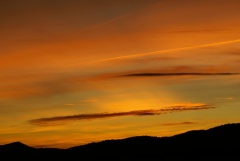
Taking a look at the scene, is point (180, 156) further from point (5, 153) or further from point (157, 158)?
point (5, 153)

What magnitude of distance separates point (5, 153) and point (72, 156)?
20.6 m

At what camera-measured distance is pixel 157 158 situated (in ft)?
446

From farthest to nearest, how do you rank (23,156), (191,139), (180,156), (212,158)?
(23,156) → (191,139) → (180,156) → (212,158)

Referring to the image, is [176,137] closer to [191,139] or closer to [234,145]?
[191,139]

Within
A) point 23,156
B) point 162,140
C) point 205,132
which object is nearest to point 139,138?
point 162,140

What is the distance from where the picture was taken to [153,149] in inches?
5748

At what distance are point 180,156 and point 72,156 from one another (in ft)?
98.9

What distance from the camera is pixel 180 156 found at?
132875mm

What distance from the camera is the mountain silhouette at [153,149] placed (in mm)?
131500

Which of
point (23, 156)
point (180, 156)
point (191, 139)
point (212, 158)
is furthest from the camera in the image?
point (23, 156)

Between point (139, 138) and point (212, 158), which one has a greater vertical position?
point (139, 138)

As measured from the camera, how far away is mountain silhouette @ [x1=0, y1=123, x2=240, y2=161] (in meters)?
132

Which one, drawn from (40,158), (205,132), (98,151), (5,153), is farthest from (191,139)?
(5,153)

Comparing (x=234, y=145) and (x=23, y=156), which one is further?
(x=23, y=156)
